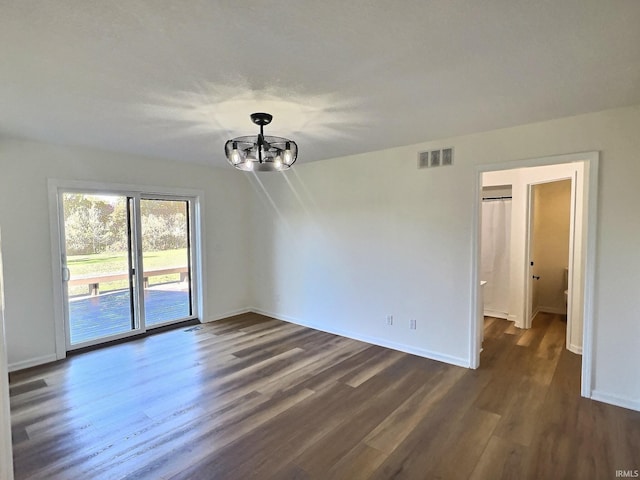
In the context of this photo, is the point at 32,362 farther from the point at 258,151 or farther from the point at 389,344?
the point at 389,344

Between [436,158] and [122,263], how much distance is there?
4276 mm

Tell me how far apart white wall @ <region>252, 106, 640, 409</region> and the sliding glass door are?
1304 mm

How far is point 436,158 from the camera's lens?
370cm

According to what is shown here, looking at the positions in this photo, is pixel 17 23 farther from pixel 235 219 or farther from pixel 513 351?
pixel 513 351

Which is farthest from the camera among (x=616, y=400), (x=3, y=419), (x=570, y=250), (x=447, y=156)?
(x=570, y=250)

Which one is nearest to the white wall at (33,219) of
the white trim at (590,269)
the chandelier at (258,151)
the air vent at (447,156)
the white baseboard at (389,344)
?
the chandelier at (258,151)

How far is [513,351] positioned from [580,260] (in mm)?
1341

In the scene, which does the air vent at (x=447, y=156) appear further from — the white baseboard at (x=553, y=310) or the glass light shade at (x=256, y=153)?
the white baseboard at (x=553, y=310)

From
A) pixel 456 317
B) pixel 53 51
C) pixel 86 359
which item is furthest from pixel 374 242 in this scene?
pixel 86 359

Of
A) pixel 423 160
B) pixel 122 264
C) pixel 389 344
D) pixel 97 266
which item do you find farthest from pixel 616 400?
pixel 97 266

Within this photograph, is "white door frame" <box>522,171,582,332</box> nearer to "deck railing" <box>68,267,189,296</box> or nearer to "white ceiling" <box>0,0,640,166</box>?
"white ceiling" <box>0,0,640,166</box>

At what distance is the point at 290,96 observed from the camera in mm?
2404

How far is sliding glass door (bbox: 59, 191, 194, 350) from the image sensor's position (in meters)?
4.09

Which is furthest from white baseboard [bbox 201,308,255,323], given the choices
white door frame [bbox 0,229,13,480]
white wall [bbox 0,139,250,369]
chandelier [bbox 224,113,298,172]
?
white door frame [bbox 0,229,13,480]
